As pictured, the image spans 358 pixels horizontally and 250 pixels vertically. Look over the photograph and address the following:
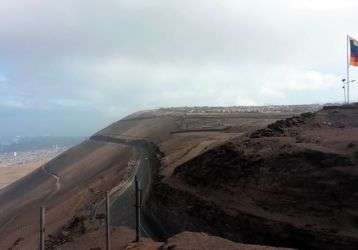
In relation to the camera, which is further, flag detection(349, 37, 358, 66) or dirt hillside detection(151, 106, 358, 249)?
flag detection(349, 37, 358, 66)

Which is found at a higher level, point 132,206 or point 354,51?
point 354,51

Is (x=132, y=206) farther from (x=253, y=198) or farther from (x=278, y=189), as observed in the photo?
(x=278, y=189)

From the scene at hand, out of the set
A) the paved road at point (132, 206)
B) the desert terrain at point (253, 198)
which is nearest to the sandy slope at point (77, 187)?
the desert terrain at point (253, 198)

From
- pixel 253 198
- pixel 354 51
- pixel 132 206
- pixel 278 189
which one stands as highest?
pixel 354 51

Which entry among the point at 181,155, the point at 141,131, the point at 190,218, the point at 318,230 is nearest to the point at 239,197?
the point at 190,218

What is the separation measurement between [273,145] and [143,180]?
13.3m

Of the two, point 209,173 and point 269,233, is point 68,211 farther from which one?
point 269,233

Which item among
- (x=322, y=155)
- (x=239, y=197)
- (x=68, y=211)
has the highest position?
(x=322, y=155)

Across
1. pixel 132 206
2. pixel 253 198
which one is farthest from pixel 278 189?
pixel 132 206

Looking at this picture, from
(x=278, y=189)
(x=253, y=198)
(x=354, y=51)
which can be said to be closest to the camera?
(x=278, y=189)

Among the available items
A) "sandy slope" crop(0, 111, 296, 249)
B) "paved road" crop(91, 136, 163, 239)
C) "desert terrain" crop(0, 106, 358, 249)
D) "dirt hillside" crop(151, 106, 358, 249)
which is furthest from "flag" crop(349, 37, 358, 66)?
"paved road" crop(91, 136, 163, 239)

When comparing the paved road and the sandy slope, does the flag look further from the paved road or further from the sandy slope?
the paved road

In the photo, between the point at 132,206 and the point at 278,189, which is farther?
the point at 132,206

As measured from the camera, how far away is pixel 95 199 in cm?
3791
